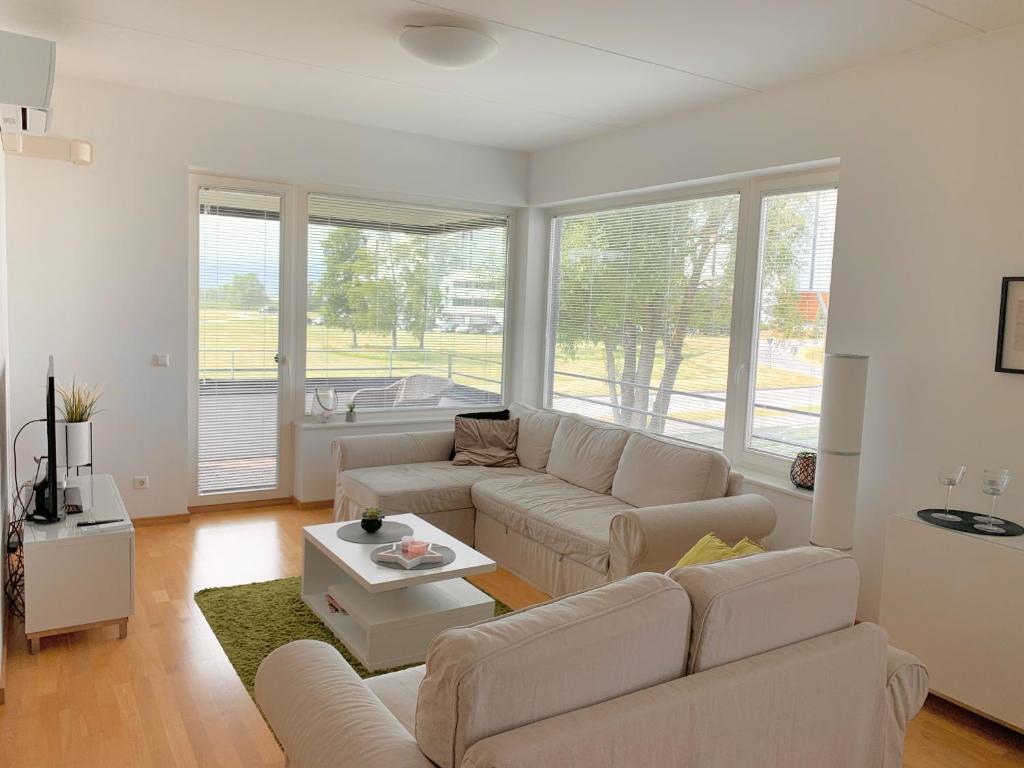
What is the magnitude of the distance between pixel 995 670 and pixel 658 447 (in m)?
1.84

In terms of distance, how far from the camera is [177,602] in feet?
12.5

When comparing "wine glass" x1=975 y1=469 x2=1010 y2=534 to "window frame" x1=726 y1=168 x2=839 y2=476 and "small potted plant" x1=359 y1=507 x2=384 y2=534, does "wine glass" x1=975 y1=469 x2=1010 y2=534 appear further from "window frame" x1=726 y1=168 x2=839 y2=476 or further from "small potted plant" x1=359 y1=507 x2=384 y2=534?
"small potted plant" x1=359 y1=507 x2=384 y2=534

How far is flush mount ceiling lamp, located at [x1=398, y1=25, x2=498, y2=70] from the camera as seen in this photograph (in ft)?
10.9

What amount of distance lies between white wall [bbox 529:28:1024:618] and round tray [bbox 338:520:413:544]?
203 cm

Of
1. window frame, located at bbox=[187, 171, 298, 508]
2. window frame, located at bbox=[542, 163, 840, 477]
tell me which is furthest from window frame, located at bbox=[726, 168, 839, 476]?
window frame, located at bbox=[187, 171, 298, 508]

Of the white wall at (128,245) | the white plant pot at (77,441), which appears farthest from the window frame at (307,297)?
the white plant pot at (77,441)

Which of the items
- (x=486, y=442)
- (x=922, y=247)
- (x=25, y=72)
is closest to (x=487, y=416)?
(x=486, y=442)

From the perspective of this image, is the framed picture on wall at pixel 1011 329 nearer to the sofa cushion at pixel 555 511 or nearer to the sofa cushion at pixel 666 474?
the sofa cushion at pixel 666 474

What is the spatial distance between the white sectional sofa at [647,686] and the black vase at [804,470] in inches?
77.2

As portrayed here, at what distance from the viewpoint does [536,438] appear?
16.9ft

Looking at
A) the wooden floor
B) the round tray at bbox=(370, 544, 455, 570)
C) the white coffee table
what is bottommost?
the wooden floor

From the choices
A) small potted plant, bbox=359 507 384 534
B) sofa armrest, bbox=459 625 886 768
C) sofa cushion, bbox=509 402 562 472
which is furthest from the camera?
sofa cushion, bbox=509 402 562 472

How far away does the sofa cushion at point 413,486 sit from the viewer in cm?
443

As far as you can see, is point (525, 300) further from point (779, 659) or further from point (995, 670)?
point (779, 659)
